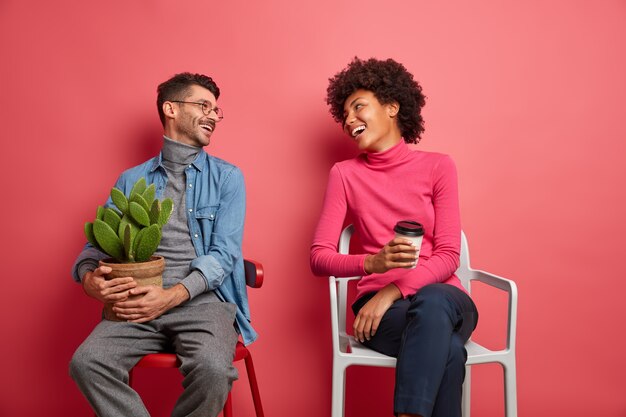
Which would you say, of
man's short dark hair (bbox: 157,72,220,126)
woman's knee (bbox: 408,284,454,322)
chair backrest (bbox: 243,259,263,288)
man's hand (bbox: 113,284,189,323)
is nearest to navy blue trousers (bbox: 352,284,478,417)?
woman's knee (bbox: 408,284,454,322)

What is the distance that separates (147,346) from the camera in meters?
1.47

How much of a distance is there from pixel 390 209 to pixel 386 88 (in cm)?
45

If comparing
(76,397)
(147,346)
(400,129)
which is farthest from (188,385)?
(400,129)

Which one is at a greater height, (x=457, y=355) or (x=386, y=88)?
(x=386, y=88)

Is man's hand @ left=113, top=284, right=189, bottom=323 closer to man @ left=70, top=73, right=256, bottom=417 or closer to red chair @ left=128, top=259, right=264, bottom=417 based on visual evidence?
man @ left=70, top=73, right=256, bottom=417

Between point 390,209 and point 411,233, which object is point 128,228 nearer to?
point 411,233

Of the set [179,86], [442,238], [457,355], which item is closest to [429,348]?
[457,355]

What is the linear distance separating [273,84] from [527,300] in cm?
136

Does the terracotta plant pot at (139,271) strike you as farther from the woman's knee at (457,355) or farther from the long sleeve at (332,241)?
the woman's knee at (457,355)

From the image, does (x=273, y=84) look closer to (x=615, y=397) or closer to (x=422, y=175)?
(x=422, y=175)

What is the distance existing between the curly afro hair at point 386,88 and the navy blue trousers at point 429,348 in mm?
692

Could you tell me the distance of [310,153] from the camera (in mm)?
2070

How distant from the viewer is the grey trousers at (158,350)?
1.34 metres

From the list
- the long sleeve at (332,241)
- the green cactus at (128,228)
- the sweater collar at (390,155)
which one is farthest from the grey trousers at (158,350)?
the sweater collar at (390,155)
